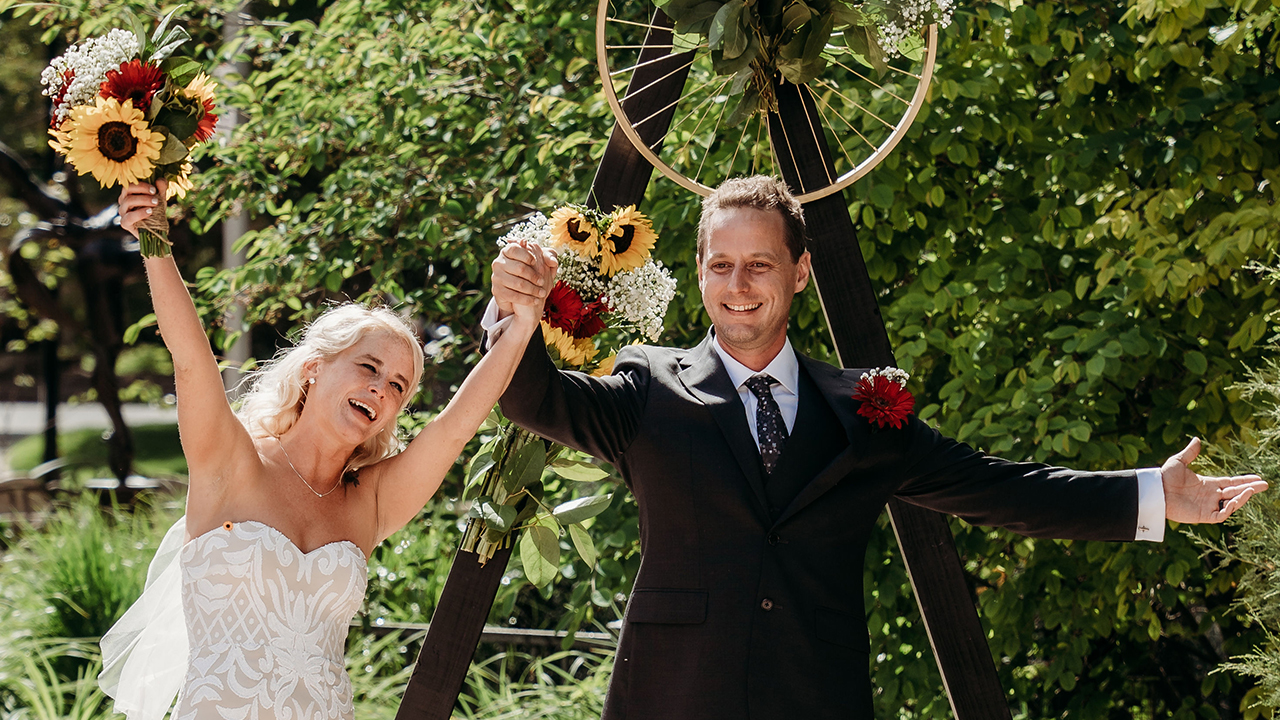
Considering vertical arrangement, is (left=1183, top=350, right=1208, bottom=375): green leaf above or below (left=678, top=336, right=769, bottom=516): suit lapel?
above

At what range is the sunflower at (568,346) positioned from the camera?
227 cm

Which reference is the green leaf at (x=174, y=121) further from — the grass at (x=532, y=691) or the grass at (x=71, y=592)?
the grass at (x=71, y=592)

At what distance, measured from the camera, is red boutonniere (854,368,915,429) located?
2201mm

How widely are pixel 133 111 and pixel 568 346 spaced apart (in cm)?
91

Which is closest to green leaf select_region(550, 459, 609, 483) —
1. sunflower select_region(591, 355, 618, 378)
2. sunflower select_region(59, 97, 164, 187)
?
sunflower select_region(591, 355, 618, 378)

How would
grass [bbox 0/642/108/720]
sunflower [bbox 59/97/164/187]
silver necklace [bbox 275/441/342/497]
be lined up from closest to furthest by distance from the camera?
sunflower [bbox 59/97/164/187], silver necklace [bbox 275/441/342/497], grass [bbox 0/642/108/720]

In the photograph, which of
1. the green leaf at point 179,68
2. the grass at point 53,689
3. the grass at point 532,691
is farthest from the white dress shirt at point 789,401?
the grass at point 53,689

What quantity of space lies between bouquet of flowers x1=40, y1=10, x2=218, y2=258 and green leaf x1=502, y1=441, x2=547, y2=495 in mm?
837

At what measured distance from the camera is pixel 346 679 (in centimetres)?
235

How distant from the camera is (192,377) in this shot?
2143 millimetres

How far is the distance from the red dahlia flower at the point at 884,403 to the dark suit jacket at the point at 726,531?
0.02 metres

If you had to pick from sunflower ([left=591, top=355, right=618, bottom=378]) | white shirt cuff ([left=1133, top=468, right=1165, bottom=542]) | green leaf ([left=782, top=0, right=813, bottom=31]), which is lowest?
white shirt cuff ([left=1133, top=468, right=1165, bottom=542])

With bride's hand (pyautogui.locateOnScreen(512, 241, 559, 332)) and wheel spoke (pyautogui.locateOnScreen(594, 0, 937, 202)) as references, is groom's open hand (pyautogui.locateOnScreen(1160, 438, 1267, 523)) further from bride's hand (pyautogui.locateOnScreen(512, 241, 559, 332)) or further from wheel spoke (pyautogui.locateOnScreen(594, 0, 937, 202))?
bride's hand (pyautogui.locateOnScreen(512, 241, 559, 332))

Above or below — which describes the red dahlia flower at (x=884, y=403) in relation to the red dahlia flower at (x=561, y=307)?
below
